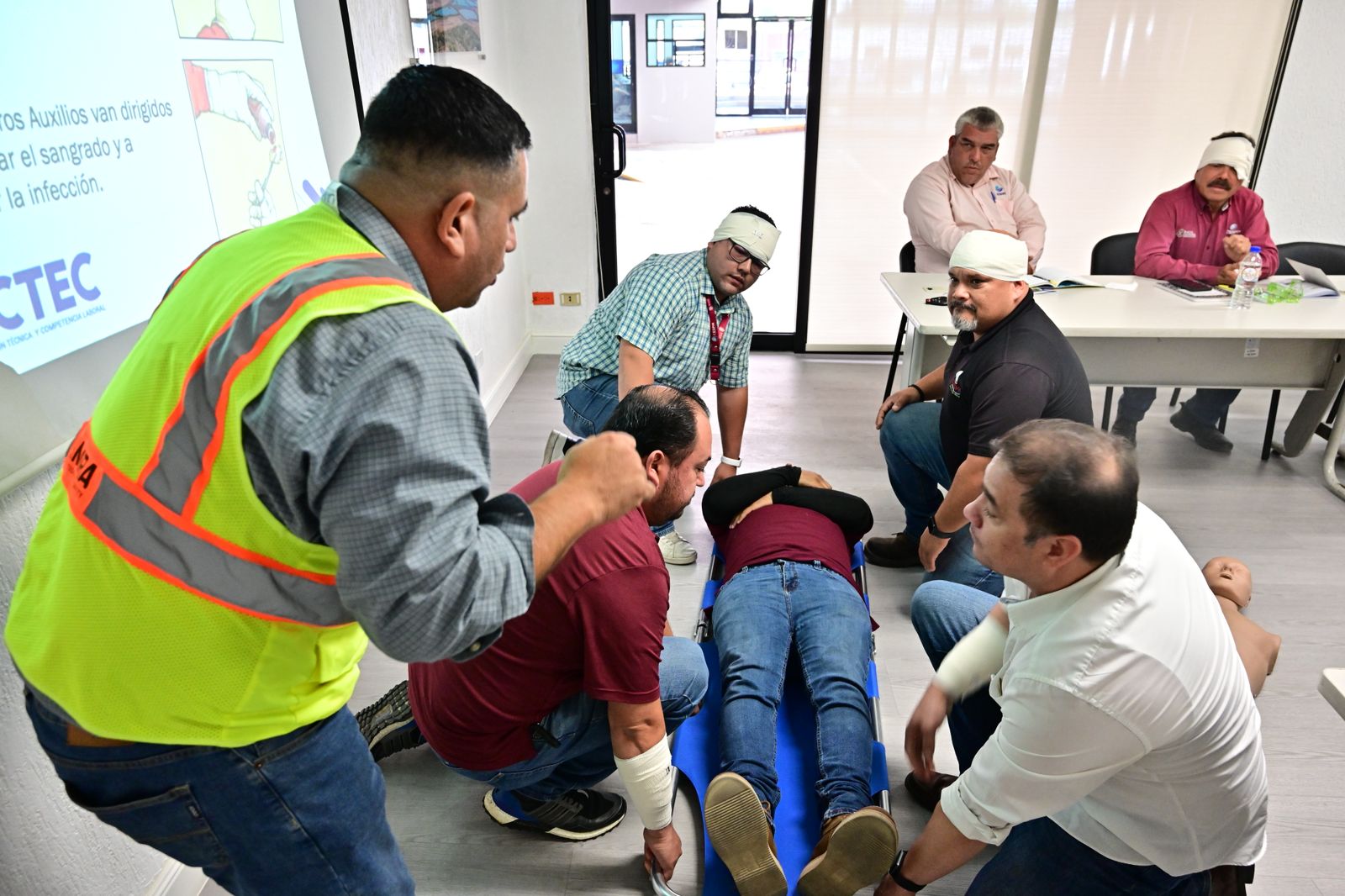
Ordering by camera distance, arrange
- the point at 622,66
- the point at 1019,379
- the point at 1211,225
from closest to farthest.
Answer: the point at 1019,379
the point at 1211,225
the point at 622,66

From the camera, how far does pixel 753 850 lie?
154 cm

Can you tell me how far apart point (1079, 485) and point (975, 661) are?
0.53 metres

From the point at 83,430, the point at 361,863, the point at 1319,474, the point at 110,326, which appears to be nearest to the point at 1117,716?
the point at 361,863

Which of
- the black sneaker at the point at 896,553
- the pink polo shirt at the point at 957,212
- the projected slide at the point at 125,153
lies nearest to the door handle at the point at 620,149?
the pink polo shirt at the point at 957,212

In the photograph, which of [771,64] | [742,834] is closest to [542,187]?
[771,64]

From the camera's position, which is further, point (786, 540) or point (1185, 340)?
point (1185, 340)

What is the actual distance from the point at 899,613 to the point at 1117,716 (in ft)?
4.84

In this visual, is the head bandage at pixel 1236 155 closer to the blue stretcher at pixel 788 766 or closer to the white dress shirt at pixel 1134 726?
the blue stretcher at pixel 788 766

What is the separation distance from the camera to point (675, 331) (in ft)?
8.73

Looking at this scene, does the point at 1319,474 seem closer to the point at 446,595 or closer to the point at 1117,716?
the point at 1117,716

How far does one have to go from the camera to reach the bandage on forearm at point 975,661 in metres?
1.55

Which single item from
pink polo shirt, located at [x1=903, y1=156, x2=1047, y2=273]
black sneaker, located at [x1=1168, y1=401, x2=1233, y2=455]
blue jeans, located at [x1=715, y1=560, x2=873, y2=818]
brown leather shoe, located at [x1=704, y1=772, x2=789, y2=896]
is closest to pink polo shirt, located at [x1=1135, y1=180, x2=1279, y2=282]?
pink polo shirt, located at [x1=903, y1=156, x2=1047, y2=273]

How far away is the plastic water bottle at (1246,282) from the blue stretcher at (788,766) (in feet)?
7.42

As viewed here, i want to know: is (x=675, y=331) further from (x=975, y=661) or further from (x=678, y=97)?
(x=678, y=97)
